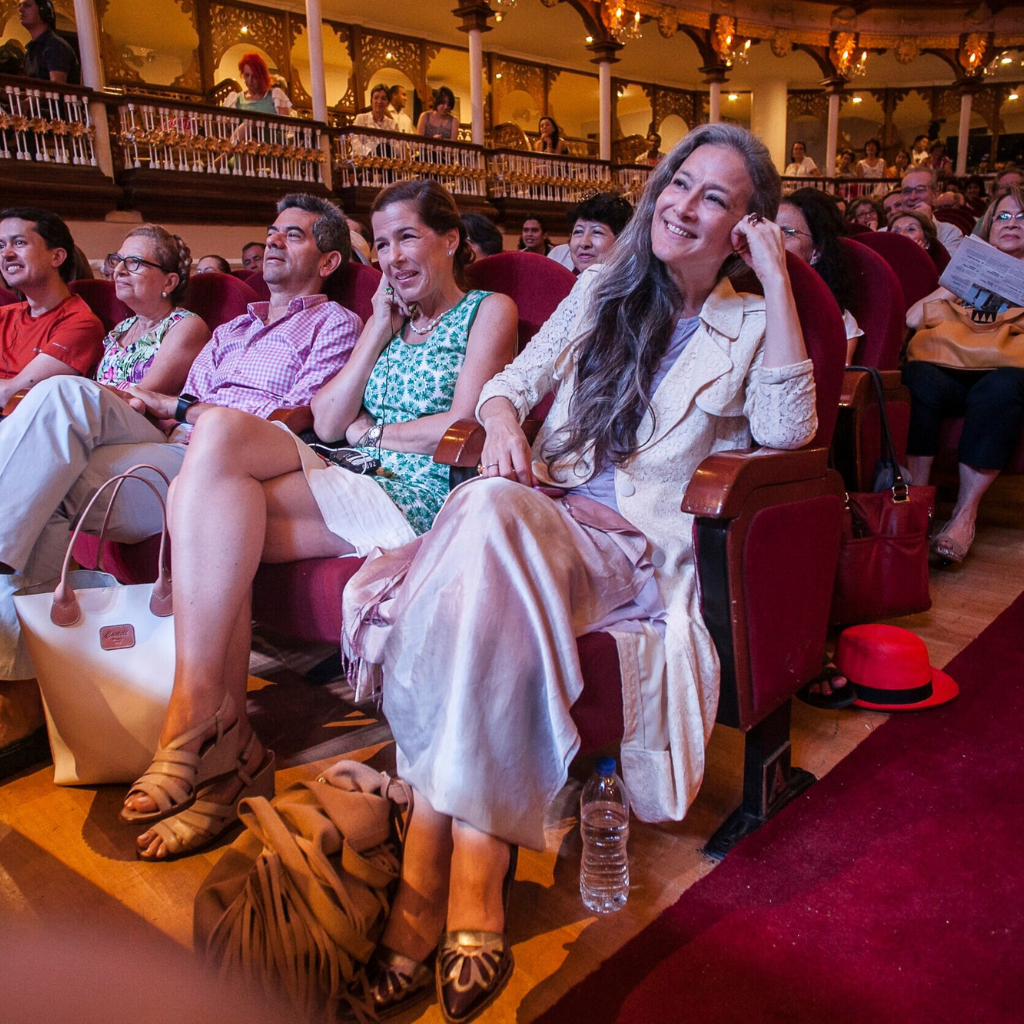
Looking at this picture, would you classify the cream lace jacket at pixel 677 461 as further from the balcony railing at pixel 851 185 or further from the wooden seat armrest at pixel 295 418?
the balcony railing at pixel 851 185

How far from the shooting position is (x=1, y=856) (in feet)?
5.04

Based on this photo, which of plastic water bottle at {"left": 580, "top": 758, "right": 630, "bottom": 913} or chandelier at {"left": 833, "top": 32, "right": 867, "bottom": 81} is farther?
chandelier at {"left": 833, "top": 32, "right": 867, "bottom": 81}

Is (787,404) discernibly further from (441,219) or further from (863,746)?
(441,219)

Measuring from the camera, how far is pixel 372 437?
6.49ft

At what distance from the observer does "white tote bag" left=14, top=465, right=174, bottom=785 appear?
160 cm

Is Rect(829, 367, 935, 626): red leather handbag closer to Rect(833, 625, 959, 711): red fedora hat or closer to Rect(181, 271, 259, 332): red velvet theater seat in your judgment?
Rect(833, 625, 959, 711): red fedora hat

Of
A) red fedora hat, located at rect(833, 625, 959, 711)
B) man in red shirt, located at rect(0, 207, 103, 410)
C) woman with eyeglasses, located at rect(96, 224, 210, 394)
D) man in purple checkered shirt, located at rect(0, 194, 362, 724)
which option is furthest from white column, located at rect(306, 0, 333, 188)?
red fedora hat, located at rect(833, 625, 959, 711)

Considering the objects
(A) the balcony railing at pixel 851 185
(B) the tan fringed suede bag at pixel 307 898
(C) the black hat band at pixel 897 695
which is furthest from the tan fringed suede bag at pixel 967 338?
(A) the balcony railing at pixel 851 185

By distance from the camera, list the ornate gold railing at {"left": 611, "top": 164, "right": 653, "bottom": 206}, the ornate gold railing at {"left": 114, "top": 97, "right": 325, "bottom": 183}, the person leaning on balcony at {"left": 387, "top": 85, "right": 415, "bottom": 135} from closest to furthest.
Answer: the ornate gold railing at {"left": 114, "top": 97, "right": 325, "bottom": 183}
the person leaning on balcony at {"left": 387, "top": 85, "right": 415, "bottom": 135}
the ornate gold railing at {"left": 611, "top": 164, "right": 653, "bottom": 206}

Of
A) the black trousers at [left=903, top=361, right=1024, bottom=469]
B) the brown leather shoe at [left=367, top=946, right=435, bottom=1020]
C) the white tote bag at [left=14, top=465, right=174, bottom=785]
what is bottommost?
the brown leather shoe at [left=367, top=946, right=435, bottom=1020]

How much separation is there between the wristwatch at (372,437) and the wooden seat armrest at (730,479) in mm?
831

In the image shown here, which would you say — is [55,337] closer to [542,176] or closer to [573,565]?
[573,565]

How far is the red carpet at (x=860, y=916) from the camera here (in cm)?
114

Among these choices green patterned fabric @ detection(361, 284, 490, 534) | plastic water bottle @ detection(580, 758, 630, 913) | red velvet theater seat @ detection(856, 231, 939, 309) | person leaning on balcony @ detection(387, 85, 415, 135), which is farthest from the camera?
person leaning on balcony @ detection(387, 85, 415, 135)
